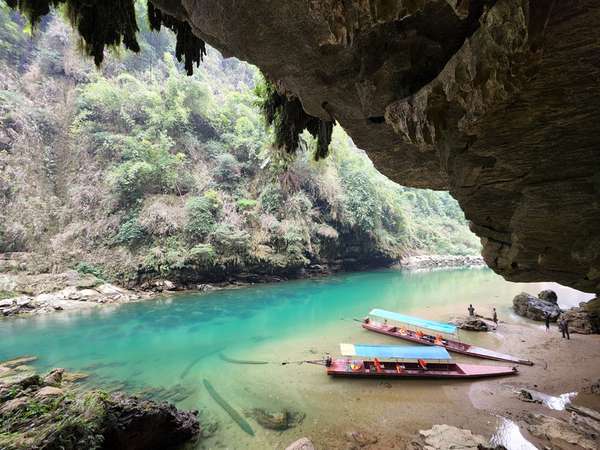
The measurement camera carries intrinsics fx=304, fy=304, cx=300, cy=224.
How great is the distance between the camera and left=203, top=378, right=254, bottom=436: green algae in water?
673 cm

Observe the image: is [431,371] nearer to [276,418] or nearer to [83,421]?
[276,418]

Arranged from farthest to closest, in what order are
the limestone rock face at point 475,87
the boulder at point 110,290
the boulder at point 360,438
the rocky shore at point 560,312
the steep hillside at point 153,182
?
the steep hillside at point 153,182 → the boulder at point 110,290 → the rocky shore at point 560,312 → the boulder at point 360,438 → the limestone rock face at point 475,87

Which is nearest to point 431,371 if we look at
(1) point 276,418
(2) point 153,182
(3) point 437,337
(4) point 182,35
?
(3) point 437,337

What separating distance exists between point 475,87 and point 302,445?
21.1 feet

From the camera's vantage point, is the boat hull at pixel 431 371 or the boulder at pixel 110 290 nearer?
the boat hull at pixel 431 371

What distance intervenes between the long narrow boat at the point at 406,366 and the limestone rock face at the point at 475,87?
4.23 meters

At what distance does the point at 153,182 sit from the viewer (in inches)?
899

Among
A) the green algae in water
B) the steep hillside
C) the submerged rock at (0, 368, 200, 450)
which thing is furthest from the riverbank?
the submerged rock at (0, 368, 200, 450)

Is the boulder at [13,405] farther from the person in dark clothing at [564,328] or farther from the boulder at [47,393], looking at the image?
the person in dark clothing at [564,328]

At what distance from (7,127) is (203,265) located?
16438 millimetres

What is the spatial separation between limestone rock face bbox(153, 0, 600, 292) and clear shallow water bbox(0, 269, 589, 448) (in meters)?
5.34

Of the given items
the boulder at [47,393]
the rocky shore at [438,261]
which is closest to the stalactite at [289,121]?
the boulder at [47,393]

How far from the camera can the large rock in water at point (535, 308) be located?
50.1 feet

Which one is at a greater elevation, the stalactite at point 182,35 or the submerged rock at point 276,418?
the stalactite at point 182,35
